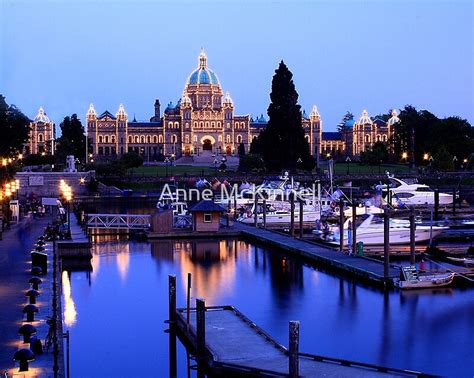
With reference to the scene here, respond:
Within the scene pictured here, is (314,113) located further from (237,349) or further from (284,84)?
(237,349)

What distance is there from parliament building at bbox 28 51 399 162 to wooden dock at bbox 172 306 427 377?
459 ft

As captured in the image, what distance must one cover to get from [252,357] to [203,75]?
157 m

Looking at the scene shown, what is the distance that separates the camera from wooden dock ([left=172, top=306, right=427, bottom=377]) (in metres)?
16.8

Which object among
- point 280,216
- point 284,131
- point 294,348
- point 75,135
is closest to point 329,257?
point 280,216

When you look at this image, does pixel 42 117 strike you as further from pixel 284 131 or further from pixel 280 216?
pixel 280 216

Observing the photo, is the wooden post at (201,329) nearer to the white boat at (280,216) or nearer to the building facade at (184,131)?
the white boat at (280,216)

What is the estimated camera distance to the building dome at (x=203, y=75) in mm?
172000

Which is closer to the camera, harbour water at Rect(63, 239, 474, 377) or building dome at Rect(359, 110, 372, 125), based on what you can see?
harbour water at Rect(63, 239, 474, 377)

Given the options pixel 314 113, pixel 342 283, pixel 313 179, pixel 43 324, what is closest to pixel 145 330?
pixel 43 324

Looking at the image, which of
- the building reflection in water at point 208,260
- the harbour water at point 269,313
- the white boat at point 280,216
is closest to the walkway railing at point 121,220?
the building reflection in water at point 208,260

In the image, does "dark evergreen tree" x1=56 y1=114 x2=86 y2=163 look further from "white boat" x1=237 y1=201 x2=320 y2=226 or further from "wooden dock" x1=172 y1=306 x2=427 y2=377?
"wooden dock" x1=172 y1=306 x2=427 y2=377

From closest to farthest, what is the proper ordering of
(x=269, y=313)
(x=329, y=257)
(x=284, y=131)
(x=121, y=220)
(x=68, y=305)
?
1. (x=269, y=313)
2. (x=68, y=305)
3. (x=329, y=257)
4. (x=121, y=220)
5. (x=284, y=131)

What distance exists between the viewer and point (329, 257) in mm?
34062

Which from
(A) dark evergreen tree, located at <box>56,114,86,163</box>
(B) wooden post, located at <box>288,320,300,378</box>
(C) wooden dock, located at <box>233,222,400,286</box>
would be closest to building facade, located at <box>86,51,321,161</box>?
(A) dark evergreen tree, located at <box>56,114,86,163</box>
